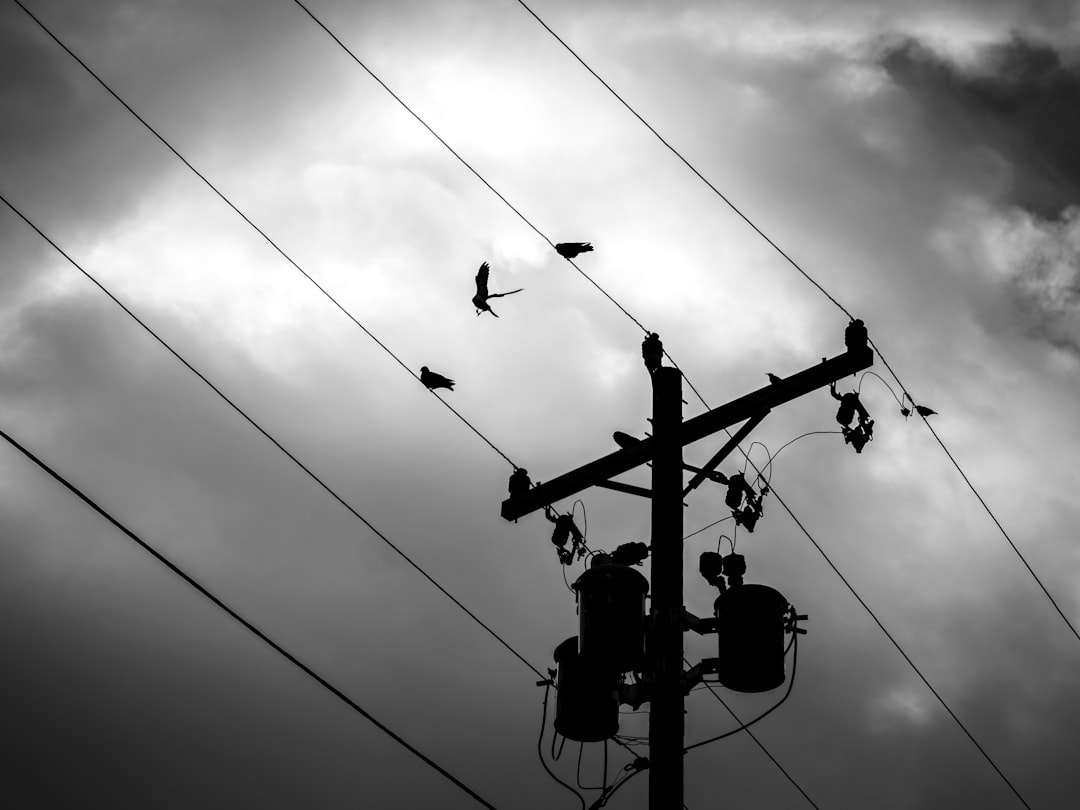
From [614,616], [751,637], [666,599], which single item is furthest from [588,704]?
[751,637]

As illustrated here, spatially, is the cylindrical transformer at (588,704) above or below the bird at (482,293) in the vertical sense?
below

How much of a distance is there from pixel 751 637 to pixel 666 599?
2.04 feet

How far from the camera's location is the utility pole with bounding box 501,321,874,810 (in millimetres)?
7094

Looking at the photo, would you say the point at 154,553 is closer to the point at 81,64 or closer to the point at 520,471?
the point at 520,471

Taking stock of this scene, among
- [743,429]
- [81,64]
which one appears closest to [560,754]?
[743,429]

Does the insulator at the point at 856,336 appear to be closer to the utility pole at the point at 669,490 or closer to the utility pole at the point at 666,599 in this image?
the utility pole at the point at 669,490

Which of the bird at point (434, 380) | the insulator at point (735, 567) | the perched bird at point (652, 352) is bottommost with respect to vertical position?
the insulator at point (735, 567)

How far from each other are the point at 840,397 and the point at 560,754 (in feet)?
11.7

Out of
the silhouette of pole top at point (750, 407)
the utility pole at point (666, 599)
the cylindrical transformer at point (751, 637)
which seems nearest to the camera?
the utility pole at point (666, 599)

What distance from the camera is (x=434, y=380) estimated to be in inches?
419

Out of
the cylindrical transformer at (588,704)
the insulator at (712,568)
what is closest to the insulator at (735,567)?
the insulator at (712,568)

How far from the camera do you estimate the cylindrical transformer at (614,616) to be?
7262 mm

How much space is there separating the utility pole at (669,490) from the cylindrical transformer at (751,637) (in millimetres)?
196

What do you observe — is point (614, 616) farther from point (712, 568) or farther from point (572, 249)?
point (572, 249)
